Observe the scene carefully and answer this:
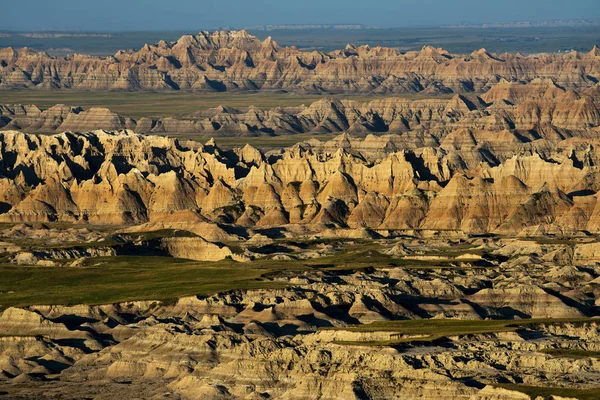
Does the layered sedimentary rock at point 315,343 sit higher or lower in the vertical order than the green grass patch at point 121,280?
higher

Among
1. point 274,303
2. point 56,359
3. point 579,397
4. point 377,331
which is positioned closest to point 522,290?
point 274,303

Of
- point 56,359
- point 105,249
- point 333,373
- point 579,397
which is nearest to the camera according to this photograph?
point 579,397

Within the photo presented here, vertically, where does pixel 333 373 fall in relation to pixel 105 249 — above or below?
above

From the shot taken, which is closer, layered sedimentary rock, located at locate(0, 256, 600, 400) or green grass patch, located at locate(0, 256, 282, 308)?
layered sedimentary rock, located at locate(0, 256, 600, 400)

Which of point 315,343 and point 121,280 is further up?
point 315,343

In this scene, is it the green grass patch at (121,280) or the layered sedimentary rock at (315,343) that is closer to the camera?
the layered sedimentary rock at (315,343)

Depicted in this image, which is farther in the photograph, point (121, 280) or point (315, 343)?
point (121, 280)

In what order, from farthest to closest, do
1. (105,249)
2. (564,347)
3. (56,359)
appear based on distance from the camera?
(105,249)
(56,359)
(564,347)

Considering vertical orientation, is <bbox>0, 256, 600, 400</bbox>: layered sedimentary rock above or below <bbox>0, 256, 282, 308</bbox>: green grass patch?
above

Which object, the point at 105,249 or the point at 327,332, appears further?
the point at 105,249

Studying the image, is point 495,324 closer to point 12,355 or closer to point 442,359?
point 442,359

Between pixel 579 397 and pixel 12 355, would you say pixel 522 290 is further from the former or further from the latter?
pixel 579 397
